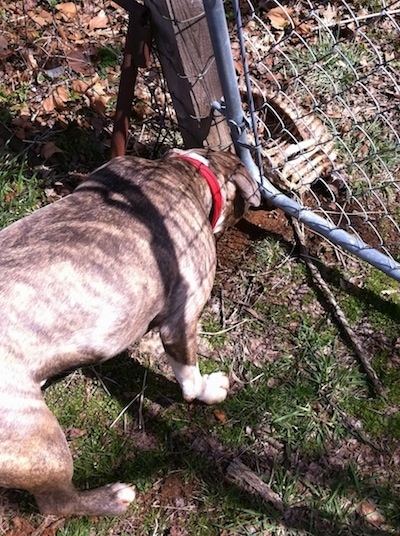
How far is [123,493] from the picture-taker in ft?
10.8

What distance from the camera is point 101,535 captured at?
3.25 m

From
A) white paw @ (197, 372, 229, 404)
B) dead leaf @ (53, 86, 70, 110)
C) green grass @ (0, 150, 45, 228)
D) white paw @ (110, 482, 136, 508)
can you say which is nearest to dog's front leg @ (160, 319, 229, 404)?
white paw @ (197, 372, 229, 404)

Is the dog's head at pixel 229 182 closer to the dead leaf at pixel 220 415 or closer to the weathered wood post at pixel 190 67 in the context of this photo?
the weathered wood post at pixel 190 67

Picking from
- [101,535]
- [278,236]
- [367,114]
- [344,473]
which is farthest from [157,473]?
[367,114]

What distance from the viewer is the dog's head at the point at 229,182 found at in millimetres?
3432

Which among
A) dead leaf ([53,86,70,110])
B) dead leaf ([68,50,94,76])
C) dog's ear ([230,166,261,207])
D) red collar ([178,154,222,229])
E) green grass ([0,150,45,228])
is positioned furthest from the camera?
dead leaf ([68,50,94,76])

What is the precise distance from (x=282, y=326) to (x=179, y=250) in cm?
96

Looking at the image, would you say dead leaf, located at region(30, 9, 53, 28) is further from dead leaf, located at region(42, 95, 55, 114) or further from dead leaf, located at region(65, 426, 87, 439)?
dead leaf, located at region(65, 426, 87, 439)

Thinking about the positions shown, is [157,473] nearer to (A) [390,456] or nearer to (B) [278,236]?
(A) [390,456]

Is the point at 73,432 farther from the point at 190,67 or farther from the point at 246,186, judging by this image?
the point at 190,67

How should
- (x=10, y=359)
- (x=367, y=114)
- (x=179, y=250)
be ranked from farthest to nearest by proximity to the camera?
(x=367, y=114) → (x=179, y=250) → (x=10, y=359)

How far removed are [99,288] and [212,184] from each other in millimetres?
890

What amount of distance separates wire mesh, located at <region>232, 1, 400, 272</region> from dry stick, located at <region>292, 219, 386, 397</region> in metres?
0.20

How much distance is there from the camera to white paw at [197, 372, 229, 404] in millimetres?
3475
